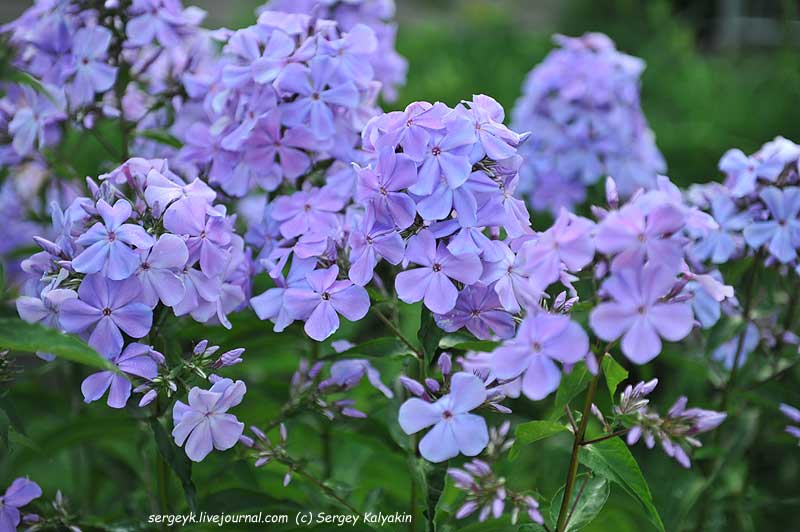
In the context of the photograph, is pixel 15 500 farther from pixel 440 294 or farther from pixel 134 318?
pixel 440 294

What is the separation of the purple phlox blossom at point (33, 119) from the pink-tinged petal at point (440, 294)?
1.02m

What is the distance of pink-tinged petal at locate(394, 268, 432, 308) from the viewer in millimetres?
1313

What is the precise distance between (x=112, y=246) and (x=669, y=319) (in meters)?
0.83

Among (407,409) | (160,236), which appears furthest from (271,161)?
(407,409)

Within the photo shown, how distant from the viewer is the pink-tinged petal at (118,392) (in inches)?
52.9

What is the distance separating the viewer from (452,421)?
1266 mm

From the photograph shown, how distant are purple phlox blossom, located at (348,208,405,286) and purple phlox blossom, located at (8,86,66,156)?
0.88 metres

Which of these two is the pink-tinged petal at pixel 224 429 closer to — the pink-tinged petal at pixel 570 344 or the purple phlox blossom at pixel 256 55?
the pink-tinged petal at pixel 570 344

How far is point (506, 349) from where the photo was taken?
3.75ft

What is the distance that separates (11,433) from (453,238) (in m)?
0.81

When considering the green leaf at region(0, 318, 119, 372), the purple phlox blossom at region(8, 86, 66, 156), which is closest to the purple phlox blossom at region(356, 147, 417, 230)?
the green leaf at region(0, 318, 119, 372)

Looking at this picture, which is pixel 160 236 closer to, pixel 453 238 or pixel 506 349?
pixel 453 238

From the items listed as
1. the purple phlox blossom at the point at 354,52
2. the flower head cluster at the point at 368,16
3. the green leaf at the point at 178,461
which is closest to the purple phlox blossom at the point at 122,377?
the green leaf at the point at 178,461

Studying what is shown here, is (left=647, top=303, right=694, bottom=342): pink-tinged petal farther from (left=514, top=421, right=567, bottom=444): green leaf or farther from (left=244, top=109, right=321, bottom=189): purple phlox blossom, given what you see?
(left=244, top=109, right=321, bottom=189): purple phlox blossom
